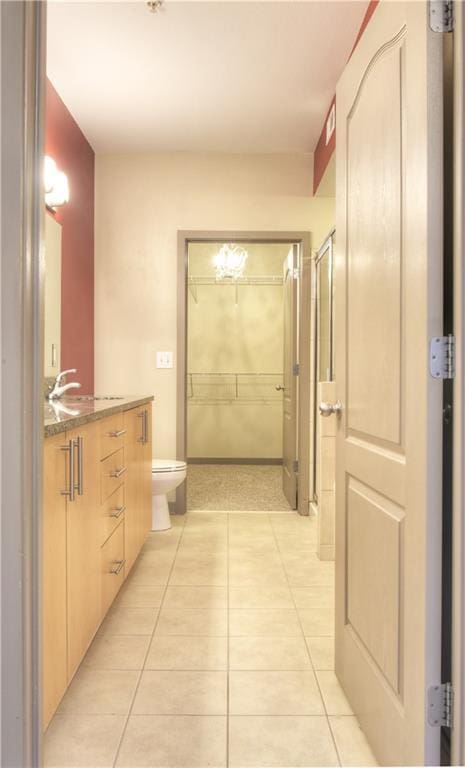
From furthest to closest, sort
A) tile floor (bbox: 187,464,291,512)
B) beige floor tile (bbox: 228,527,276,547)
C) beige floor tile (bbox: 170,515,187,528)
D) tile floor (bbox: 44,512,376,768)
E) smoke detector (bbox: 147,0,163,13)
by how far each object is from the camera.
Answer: tile floor (bbox: 187,464,291,512), beige floor tile (bbox: 170,515,187,528), beige floor tile (bbox: 228,527,276,547), smoke detector (bbox: 147,0,163,13), tile floor (bbox: 44,512,376,768)

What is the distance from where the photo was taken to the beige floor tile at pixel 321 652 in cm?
180

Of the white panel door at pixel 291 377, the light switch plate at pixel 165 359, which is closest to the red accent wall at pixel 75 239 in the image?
the light switch plate at pixel 165 359

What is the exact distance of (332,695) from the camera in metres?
1.62

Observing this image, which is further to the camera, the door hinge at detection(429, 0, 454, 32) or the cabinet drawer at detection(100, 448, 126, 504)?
the cabinet drawer at detection(100, 448, 126, 504)

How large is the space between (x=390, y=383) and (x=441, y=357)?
0.72 feet

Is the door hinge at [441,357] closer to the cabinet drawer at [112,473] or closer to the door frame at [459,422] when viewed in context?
the door frame at [459,422]

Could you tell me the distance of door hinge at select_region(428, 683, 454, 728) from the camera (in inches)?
41.3

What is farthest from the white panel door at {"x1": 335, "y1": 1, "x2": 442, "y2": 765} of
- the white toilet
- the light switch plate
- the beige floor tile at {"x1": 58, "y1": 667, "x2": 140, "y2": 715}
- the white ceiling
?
the light switch plate

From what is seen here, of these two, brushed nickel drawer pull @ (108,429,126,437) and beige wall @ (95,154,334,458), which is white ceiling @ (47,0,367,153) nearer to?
beige wall @ (95,154,334,458)

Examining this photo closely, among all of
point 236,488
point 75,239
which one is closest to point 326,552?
point 236,488

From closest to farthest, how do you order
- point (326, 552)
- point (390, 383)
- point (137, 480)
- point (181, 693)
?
point (390, 383), point (181, 693), point (137, 480), point (326, 552)

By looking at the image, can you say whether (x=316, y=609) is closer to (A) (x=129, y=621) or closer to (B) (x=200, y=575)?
(B) (x=200, y=575)

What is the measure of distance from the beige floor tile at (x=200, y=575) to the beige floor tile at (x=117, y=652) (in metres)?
0.55

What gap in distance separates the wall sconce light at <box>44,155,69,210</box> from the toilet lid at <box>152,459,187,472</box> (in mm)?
1629
